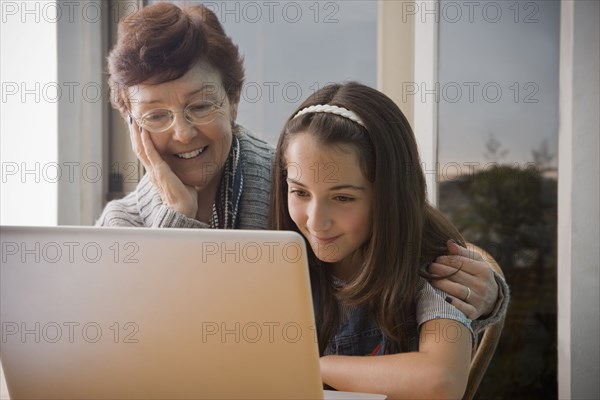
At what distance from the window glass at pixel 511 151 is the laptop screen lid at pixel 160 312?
1539 millimetres

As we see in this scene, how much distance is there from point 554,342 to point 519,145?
2.00 ft

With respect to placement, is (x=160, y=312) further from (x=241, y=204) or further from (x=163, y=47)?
(x=163, y=47)

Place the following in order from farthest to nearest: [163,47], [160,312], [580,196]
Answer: [580,196], [163,47], [160,312]

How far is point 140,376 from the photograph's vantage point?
0.80m

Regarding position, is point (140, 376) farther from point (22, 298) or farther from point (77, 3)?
point (77, 3)

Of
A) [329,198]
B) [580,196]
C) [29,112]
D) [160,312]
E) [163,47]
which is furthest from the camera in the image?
[29,112]

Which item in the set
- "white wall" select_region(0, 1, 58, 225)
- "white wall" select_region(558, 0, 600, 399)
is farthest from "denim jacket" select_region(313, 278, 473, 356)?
"white wall" select_region(0, 1, 58, 225)

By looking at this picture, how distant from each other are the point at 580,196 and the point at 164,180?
1.13 m

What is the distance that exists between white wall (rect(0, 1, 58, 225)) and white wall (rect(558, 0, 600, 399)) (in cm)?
152

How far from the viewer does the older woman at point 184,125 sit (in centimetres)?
161

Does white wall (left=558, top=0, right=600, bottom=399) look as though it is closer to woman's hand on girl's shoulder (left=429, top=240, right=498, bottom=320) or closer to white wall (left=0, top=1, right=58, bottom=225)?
woman's hand on girl's shoulder (left=429, top=240, right=498, bottom=320)

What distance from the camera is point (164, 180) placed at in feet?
5.40

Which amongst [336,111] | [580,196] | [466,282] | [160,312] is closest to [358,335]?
[466,282]

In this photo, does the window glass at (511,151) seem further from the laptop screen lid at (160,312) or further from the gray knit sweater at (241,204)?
the laptop screen lid at (160,312)
